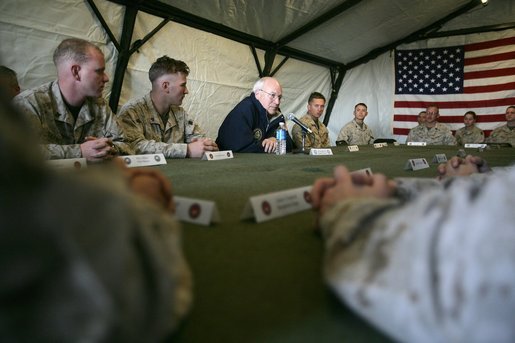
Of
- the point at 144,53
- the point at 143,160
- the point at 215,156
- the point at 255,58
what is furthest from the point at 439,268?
the point at 255,58

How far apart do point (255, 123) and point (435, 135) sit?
3166 mm

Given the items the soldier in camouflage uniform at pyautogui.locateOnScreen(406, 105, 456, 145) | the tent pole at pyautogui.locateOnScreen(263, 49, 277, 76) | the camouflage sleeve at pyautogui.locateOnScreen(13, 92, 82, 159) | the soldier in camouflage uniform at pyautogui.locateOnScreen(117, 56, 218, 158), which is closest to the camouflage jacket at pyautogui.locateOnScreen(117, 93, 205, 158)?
the soldier in camouflage uniform at pyautogui.locateOnScreen(117, 56, 218, 158)

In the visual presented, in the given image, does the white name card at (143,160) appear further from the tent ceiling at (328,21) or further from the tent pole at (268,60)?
the tent pole at (268,60)

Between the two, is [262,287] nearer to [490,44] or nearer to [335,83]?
[335,83]

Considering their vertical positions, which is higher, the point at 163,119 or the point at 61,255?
the point at 163,119

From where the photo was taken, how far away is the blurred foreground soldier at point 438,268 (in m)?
0.18

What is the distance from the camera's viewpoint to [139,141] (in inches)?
61.9

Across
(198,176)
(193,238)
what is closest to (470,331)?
(193,238)

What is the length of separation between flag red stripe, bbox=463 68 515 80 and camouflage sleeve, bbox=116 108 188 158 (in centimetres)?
439

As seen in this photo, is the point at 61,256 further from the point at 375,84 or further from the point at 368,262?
the point at 375,84

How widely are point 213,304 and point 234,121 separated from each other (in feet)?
5.97

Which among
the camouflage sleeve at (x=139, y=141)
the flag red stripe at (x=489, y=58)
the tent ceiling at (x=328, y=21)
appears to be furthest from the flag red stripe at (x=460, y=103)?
the camouflage sleeve at (x=139, y=141)

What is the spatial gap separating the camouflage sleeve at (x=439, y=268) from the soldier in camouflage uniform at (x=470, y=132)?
15.4 ft

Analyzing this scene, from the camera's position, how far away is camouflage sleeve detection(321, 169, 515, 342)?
7.1 inches
